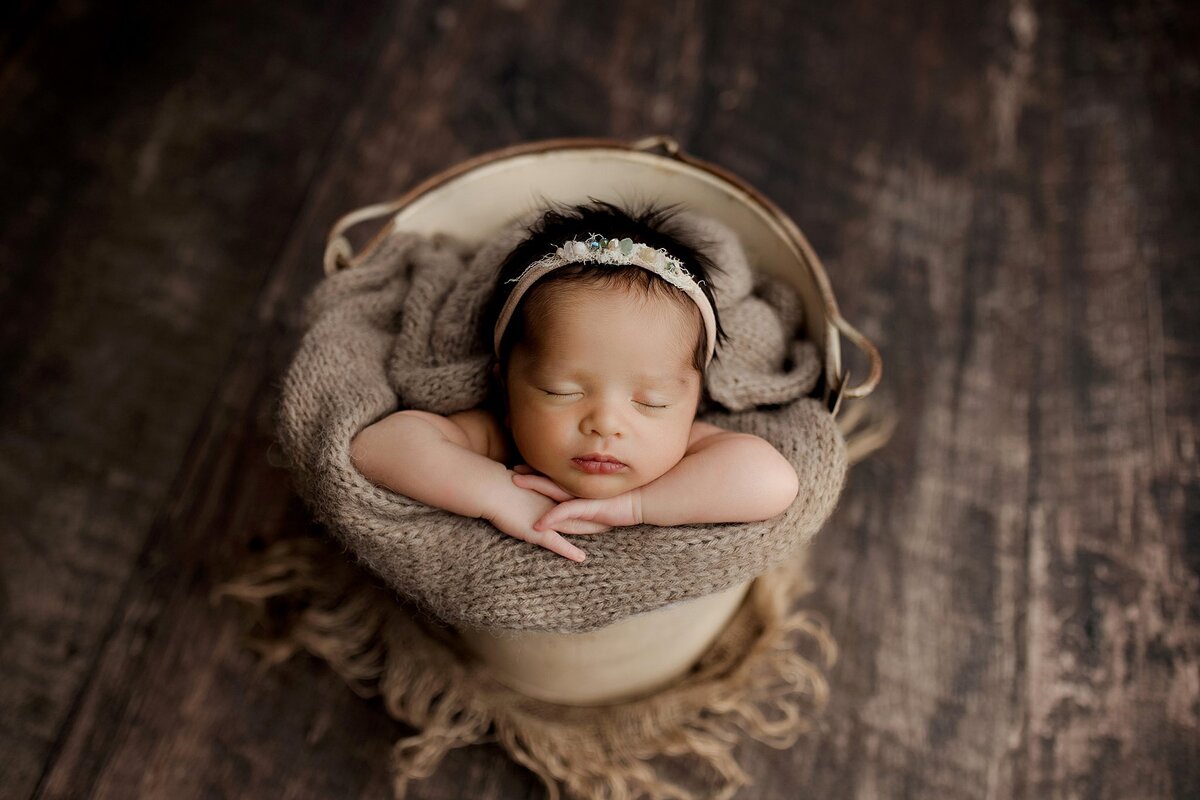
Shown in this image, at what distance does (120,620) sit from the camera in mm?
1277

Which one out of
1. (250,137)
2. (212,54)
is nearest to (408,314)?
(250,137)

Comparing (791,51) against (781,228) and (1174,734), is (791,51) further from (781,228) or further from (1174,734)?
(1174,734)

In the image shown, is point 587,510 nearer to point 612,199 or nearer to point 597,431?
point 597,431

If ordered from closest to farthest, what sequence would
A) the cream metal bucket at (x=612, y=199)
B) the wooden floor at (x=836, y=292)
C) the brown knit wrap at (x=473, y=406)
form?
the brown knit wrap at (x=473, y=406)
the cream metal bucket at (x=612, y=199)
the wooden floor at (x=836, y=292)

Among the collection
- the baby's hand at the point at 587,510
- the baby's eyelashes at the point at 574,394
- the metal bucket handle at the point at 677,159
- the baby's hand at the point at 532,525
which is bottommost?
the baby's hand at the point at 532,525

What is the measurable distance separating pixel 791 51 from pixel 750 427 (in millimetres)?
993

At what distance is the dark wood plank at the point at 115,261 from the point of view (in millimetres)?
1297

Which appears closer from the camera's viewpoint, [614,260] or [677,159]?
[614,260]

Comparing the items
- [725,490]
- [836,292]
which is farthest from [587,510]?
[836,292]

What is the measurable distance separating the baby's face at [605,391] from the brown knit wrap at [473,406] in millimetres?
70

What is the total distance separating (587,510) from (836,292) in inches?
31.4

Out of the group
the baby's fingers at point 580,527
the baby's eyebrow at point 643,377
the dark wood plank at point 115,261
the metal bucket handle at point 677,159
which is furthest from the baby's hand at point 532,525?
the dark wood plank at point 115,261

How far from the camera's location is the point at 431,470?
885mm

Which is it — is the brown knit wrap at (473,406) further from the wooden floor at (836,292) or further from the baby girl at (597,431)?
the wooden floor at (836,292)
